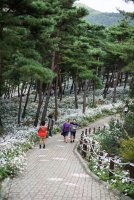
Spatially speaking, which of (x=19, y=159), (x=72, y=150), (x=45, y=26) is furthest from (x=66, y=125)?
(x=19, y=159)

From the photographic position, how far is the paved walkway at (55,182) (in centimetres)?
1127

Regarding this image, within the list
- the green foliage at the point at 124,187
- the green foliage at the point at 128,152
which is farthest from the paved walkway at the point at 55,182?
the green foliage at the point at 128,152

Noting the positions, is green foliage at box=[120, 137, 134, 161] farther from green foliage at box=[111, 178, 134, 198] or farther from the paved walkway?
the paved walkway

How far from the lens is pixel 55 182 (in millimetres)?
13242

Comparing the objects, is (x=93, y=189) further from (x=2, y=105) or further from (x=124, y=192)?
(x=2, y=105)


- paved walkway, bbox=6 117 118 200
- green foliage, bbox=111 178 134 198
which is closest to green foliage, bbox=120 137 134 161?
green foliage, bbox=111 178 134 198

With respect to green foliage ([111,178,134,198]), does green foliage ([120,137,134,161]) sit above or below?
above

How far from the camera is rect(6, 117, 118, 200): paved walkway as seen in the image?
11273mm

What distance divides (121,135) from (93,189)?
34.9 feet

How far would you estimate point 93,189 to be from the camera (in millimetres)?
12469

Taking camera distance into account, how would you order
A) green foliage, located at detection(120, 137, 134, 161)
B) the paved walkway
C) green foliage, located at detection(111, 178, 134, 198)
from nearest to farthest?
the paved walkway < green foliage, located at detection(111, 178, 134, 198) < green foliage, located at detection(120, 137, 134, 161)

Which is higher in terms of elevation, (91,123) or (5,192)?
(5,192)

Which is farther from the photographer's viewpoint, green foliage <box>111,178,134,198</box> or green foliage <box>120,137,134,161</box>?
green foliage <box>120,137,134,161</box>

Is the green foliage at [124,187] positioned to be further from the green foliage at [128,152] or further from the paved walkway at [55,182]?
the green foliage at [128,152]
